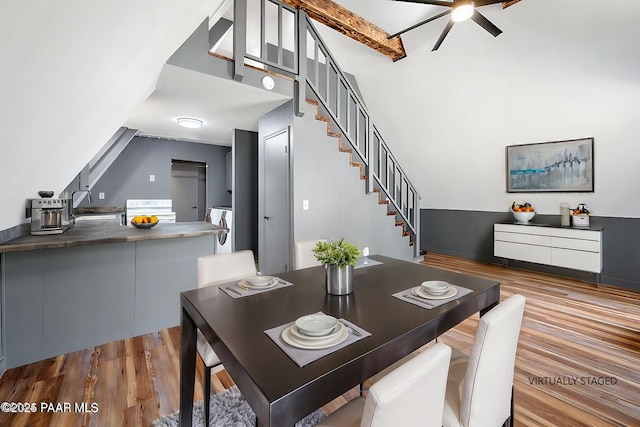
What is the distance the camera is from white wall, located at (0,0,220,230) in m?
1.10

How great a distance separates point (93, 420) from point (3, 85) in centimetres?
167

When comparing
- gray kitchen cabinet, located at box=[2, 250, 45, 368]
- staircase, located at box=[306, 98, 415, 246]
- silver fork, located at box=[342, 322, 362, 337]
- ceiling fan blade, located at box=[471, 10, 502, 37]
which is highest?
ceiling fan blade, located at box=[471, 10, 502, 37]

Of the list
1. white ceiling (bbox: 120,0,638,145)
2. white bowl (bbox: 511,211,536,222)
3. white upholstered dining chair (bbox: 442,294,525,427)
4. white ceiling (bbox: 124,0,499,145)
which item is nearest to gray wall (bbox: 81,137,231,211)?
white ceiling (bbox: 124,0,499,145)

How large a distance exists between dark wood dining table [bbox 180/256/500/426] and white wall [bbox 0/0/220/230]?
1173 mm

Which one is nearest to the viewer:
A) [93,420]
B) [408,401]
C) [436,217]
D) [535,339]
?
[408,401]

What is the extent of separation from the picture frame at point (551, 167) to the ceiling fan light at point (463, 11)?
252 cm

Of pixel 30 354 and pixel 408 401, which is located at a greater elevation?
pixel 408 401

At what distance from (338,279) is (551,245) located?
14.1 feet

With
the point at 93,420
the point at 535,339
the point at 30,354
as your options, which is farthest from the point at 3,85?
the point at 535,339

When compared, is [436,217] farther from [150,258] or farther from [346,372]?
[346,372]

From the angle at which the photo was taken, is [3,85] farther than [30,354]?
No

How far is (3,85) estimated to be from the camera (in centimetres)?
114

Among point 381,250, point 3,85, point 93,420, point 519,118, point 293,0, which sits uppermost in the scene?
point 293,0

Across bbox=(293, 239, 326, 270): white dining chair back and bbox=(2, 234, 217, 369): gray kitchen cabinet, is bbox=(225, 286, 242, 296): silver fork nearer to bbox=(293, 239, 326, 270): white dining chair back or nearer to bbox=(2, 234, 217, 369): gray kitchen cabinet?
bbox=(293, 239, 326, 270): white dining chair back
